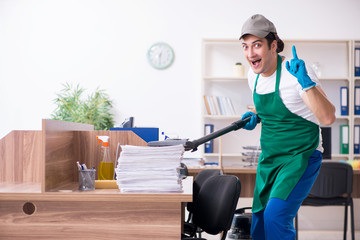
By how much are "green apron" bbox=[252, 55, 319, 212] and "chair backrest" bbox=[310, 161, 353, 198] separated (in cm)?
186

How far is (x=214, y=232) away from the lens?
1964mm

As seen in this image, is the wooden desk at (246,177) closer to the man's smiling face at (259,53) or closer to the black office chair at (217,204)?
the black office chair at (217,204)

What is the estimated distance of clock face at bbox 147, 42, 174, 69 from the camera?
539cm

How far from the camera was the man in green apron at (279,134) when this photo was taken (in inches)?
83.2

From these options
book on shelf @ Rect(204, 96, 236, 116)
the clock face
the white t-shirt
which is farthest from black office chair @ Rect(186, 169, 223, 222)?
the clock face

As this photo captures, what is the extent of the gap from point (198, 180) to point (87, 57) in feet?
10.1

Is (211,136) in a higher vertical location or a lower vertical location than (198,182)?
Answer: higher

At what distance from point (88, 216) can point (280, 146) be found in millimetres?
1068

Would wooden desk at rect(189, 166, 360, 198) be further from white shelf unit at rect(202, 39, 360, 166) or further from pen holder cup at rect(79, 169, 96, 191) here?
pen holder cup at rect(79, 169, 96, 191)

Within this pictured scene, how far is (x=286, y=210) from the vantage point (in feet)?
6.93

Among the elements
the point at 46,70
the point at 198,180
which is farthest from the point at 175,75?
the point at 198,180

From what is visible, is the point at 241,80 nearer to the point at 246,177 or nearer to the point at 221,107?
the point at 221,107

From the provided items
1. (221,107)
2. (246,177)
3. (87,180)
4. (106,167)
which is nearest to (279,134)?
(106,167)

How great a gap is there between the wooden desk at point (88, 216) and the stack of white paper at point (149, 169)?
2.5 inches
